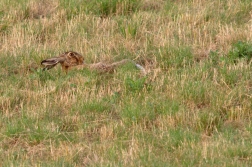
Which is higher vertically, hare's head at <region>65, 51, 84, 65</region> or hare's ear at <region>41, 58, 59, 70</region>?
hare's head at <region>65, 51, 84, 65</region>

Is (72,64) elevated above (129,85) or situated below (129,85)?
above

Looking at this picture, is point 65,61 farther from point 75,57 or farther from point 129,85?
point 129,85

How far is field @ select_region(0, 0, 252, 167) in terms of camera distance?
7.96m

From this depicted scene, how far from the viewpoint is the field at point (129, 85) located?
26.1 ft

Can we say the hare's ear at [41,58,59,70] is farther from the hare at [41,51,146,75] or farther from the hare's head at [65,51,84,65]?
the hare's head at [65,51,84,65]

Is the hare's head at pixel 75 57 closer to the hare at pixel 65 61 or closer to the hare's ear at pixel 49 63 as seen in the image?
the hare at pixel 65 61

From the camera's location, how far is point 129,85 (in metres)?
9.76

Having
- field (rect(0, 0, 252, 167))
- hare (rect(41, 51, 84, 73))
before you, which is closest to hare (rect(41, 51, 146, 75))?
hare (rect(41, 51, 84, 73))

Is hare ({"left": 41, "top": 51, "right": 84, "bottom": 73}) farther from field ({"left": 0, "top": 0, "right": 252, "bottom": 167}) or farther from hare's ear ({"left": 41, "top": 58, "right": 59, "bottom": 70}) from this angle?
field ({"left": 0, "top": 0, "right": 252, "bottom": 167})

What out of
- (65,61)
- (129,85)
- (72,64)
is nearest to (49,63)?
(65,61)

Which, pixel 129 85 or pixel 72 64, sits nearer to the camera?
pixel 129 85

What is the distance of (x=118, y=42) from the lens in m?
11.6

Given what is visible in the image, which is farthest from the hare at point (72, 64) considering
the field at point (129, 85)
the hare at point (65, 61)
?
the field at point (129, 85)

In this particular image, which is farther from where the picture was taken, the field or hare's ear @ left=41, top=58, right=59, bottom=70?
hare's ear @ left=41, top=58, right=59, bottom=70
